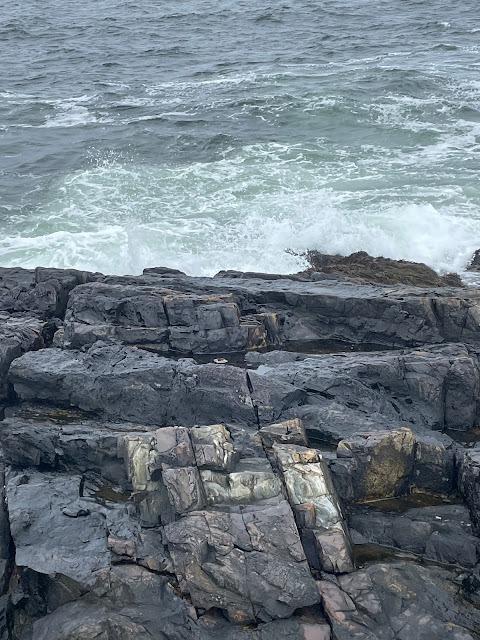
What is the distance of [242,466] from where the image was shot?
11.0 meters

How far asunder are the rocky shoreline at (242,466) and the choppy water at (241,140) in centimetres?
876

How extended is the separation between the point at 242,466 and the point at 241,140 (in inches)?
982

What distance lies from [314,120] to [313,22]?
2263cm

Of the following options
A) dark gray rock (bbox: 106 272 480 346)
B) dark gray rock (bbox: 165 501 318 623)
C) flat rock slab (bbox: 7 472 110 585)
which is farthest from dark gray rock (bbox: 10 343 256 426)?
dark gray rock (bbox: 106 272 480 346)

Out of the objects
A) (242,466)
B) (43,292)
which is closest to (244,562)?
(242,466)

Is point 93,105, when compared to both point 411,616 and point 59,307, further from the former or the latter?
point 411,616

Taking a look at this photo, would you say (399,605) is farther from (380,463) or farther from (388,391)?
(388,391)

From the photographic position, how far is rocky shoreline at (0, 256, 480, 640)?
961 centimetres

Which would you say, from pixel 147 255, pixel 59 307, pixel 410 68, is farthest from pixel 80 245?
pixel 410 68

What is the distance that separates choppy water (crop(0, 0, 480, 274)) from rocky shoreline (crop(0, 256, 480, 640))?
28.7ft

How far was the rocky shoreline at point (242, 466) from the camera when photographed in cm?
961

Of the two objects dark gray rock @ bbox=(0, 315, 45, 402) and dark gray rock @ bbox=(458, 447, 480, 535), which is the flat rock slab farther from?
dark gray rock @ bbox=(458, 447, 480, 535)

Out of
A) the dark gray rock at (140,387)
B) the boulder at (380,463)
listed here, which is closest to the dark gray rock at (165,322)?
the dark gray rock at (140,387)

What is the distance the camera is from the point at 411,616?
9398 millimetres
